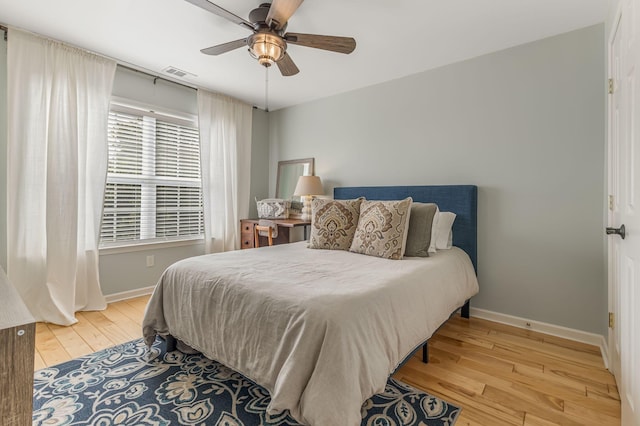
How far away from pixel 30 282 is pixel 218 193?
1961mm

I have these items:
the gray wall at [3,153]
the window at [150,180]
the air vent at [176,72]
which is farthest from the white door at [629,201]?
the gray wall at [3,153]

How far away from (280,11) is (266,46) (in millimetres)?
240

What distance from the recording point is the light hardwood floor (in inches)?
61.8

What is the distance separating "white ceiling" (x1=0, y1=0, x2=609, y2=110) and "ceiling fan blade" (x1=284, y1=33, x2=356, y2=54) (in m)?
0.27

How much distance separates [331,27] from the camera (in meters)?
2.39

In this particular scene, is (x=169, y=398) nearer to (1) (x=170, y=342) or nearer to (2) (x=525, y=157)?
(1) (x=170, y=342)

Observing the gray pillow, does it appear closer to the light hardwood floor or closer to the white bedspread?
the white bedspread

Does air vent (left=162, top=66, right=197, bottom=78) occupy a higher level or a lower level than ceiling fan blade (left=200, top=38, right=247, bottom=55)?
higher

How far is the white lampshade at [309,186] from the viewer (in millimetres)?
3754

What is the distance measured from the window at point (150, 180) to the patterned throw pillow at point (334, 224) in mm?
1906

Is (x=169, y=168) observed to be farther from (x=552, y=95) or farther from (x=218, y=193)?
(x=552, y=95)

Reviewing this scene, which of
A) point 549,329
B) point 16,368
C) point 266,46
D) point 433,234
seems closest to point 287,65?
point 266,46

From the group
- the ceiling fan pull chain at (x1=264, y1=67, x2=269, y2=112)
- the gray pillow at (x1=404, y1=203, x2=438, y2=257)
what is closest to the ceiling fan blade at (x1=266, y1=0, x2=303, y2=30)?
the ceiling fan pull chain at (x1=264, y1=67, x2=269, y2=112)

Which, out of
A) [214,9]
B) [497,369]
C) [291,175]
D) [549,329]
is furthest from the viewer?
[291,175]
